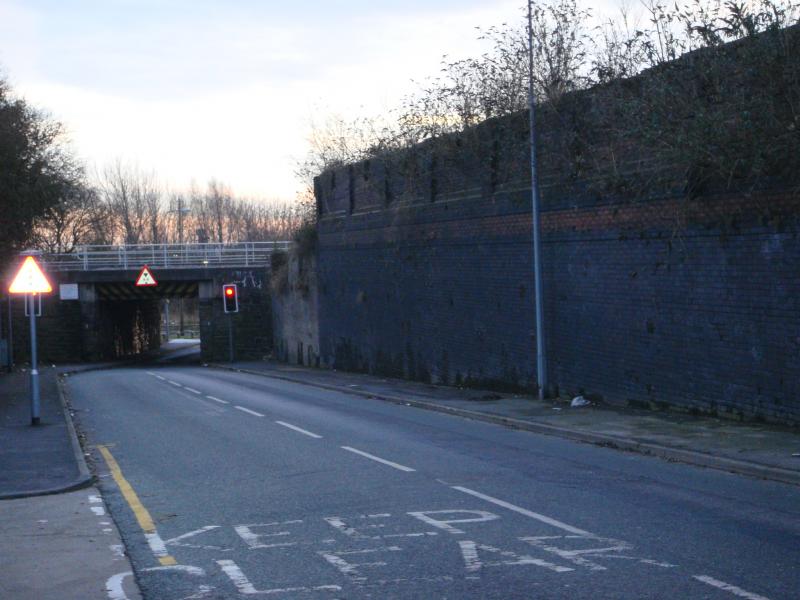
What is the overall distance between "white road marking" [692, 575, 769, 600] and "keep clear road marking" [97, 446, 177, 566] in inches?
161

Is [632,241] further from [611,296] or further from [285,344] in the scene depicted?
[285,344]

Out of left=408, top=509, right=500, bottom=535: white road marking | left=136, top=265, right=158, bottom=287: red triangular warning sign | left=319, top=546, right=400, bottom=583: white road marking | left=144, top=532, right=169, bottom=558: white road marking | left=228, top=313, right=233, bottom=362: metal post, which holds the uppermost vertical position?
left=136, top=265, right=158, bottom=287: red triangular warning sign

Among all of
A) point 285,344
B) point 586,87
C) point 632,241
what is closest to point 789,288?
point 632,241

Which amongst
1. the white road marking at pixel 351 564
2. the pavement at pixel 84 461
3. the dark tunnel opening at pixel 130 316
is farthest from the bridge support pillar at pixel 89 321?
the white road marking at pixel 351 564

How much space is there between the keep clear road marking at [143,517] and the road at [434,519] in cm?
3

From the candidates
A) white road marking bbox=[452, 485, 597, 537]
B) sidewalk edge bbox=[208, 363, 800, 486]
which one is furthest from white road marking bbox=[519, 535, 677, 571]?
sidewalk edge bbox=[208, 363, 800, 486]

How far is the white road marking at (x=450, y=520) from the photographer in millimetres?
9195

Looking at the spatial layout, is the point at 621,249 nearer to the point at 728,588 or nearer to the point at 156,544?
the point at 156,544

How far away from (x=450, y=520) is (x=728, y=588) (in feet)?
10.3

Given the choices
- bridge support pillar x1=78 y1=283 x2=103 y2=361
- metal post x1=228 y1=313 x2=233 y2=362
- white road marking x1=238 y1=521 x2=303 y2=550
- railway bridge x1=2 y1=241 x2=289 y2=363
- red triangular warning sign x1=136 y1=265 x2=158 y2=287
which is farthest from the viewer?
bridge support pillar x1=78 y1=283 x2=103 y2=361

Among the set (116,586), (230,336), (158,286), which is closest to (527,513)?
(116,586)

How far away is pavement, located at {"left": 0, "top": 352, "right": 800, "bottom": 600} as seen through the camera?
805 centimetres

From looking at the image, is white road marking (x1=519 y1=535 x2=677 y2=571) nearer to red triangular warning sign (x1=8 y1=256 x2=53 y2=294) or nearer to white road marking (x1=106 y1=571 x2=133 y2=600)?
white road marking (x1=106 y1=571 x2=133 y2=600)

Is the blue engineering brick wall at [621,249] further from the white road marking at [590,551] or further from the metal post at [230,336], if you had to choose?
the metal post at [230,336]
